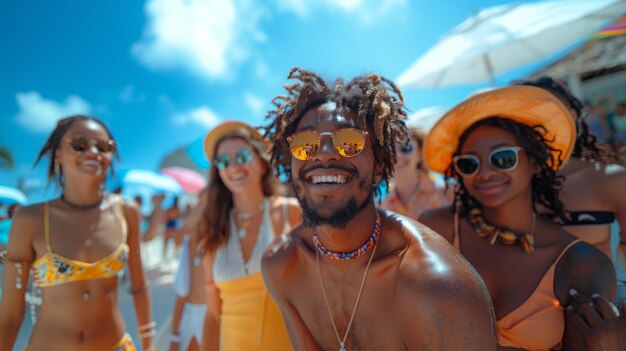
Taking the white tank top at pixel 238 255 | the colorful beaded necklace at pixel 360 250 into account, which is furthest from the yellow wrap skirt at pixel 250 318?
the colorful beaded necklace at pixel 360 250

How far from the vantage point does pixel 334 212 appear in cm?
155

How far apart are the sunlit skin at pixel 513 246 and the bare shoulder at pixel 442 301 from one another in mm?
530

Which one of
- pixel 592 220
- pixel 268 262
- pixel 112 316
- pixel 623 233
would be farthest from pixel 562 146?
pixel 112 316

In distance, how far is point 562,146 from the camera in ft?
6.68

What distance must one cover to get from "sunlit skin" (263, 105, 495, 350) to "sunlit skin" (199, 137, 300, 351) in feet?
2.51

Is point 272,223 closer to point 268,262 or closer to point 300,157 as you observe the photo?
point 268,262

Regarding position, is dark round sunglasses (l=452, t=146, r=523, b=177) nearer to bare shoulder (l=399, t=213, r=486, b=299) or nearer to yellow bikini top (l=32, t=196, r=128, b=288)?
bare shoulder (l=399, t=213, r=486, b=299)

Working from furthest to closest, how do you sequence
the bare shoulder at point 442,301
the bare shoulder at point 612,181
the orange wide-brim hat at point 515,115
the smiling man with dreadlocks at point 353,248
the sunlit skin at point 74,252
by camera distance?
the sunlit skin at point 74,252
the bare shoulder at point 612,181
the orange wide-brim hat at point 515,115
the smiling man with dreadlocks at point 353,248
the bare shoulder at point 442,301

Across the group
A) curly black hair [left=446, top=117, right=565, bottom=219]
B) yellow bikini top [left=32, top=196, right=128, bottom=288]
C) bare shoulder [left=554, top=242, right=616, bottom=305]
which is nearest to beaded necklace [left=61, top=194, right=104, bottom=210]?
yellow bikini top [left=32, top=196, right=128, bottom=288]

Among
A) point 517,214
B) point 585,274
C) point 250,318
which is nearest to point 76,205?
point 250,318

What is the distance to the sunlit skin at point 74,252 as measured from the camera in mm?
2172

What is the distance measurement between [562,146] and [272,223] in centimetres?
210

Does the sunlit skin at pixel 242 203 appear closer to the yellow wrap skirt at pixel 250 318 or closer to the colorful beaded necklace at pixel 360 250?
the yellow wrap skirt at pixel 250 318

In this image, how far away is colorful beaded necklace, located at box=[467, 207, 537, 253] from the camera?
1717mm
